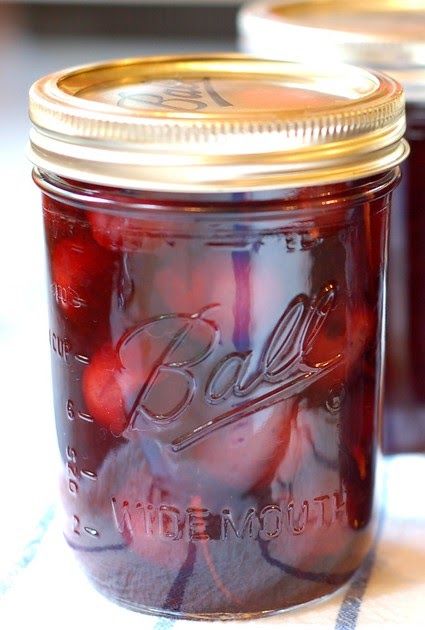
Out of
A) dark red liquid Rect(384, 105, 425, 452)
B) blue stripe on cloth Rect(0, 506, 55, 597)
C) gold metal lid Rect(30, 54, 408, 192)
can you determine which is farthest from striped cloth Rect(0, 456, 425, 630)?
gold metal lid Rect(30, 54, 408, 192)

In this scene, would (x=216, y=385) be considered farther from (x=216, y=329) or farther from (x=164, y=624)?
(x=164, y=624)

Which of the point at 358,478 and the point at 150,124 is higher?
the point at 150,124

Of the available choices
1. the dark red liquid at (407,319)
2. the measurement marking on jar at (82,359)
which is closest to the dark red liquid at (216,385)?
the measurement marking on jar at (82,359)

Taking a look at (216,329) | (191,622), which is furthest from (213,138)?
(191,622)

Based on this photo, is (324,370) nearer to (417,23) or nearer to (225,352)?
(225,352)

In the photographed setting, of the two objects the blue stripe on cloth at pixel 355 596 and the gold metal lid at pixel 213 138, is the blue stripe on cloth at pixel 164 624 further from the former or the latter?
the gold metal lid at pixel 213 138

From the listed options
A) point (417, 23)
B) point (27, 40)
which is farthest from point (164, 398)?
point (27, 40)
